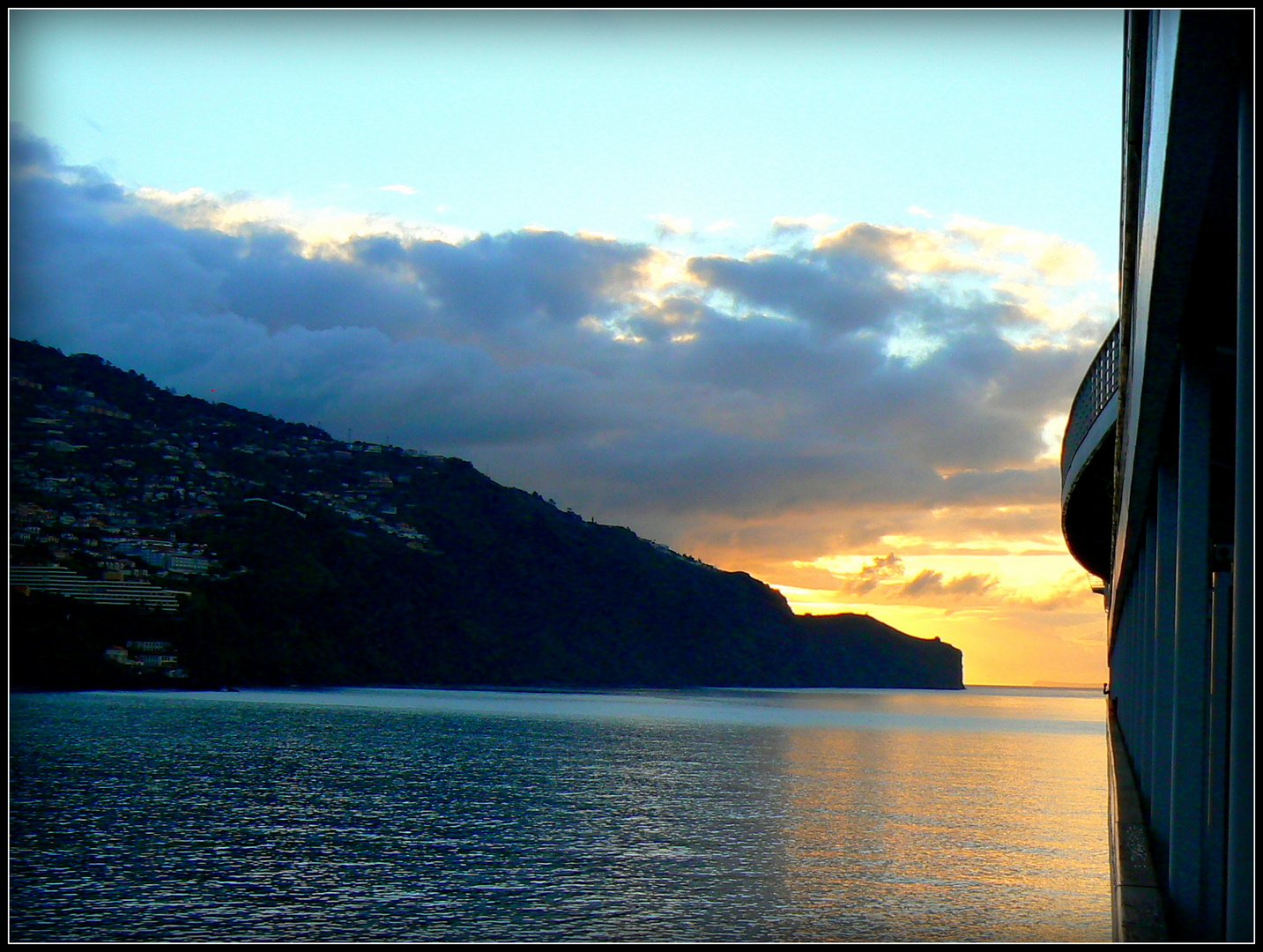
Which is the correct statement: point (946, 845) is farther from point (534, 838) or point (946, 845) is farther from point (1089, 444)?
point (1089, 444)

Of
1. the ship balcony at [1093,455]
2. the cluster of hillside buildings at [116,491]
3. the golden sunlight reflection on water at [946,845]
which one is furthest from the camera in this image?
the cluster of hillside buildings at [116,491]

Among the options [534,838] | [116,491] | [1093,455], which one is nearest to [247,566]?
[116,491]

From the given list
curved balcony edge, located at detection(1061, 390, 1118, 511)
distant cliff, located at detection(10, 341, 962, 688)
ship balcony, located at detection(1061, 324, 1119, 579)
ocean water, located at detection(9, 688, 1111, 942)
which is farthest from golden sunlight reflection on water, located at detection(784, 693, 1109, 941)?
distant cliff, located at detection(10, 341, 962, 688)

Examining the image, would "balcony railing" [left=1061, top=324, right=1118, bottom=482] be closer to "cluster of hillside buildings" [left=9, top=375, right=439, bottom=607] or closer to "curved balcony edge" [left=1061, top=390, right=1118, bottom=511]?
"curved balcony edge" [left=1061, top=390, right=1118, bottom=511]

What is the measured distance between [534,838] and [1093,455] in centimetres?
2303

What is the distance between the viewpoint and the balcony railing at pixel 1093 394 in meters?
17.2

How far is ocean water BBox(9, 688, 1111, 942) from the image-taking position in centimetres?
2595

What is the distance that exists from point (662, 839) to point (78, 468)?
147 meters

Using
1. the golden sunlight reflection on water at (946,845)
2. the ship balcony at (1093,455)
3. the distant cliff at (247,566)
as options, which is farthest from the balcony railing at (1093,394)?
the distant cliff at (247,566)

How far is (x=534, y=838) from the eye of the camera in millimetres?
37438

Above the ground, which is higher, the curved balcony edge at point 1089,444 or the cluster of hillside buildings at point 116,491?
the cluster of hillside buildings at point 116,491

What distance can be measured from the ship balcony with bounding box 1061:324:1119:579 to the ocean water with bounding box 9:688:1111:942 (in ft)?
28.1

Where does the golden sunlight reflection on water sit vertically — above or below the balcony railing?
below

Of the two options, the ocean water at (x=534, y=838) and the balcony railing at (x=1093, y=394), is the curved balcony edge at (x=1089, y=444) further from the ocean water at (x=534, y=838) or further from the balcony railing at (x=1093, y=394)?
the ocean water at (x=534, y=838)
